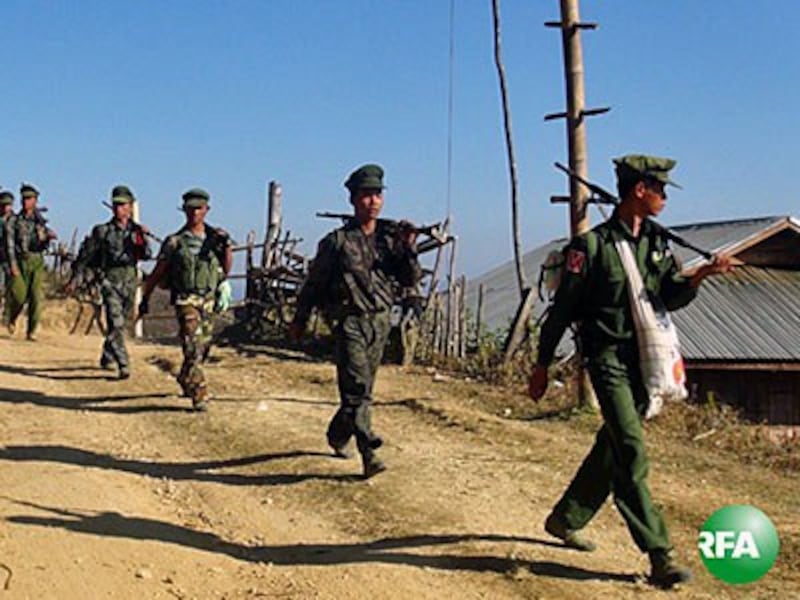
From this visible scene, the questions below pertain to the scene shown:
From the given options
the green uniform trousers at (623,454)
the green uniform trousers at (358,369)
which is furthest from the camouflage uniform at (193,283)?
the green uniform trousers at (623,454)

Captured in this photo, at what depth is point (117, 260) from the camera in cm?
1162

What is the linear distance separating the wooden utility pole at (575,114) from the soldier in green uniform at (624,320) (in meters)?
4.89

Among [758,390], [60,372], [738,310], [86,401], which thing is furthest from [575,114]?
[738,310]

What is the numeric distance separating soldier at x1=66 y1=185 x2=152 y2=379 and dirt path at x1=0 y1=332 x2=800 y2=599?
0.62m

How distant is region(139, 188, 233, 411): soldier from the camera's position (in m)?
9.58

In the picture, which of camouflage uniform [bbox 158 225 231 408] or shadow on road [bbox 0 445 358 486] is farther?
camouflage uniform [bbox 158 225 231 408]

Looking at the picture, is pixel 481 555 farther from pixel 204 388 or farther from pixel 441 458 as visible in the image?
pixel 204 388

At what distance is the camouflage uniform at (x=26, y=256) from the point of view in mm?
14625

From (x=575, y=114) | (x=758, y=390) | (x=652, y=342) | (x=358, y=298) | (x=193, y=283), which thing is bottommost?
(x=758, y=390)

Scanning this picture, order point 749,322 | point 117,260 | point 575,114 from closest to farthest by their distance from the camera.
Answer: point 575,114, point 117,260, point 749,322

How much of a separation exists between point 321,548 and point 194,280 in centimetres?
415

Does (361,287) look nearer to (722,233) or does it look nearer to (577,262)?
(577,262)

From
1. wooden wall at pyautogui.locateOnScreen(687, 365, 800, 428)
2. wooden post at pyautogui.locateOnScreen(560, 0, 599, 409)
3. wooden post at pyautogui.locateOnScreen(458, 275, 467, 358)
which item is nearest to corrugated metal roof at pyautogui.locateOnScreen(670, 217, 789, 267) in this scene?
wooden wall at pyautogui.locateOnScreen(687, 365, 800, 428)

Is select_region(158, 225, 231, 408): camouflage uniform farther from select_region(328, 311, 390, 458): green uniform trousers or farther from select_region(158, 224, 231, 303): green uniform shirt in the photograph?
select_region(328, 311, 390, 458): green uniform trousers
